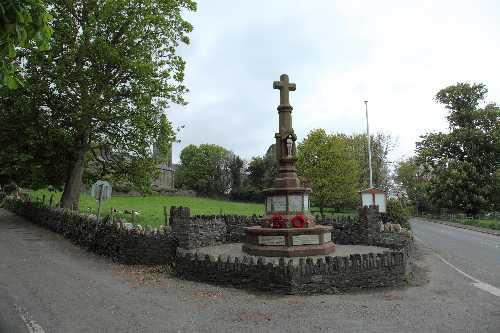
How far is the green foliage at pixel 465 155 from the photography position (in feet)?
140

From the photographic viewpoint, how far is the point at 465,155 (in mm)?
45875

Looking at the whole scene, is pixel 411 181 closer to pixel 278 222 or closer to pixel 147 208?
pixel 147 208

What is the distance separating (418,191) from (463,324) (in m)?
58.1

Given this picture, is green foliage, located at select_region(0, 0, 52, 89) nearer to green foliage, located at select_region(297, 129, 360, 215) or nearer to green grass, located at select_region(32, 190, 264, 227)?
green grass, located at select_region(32, 190, 264, 227)

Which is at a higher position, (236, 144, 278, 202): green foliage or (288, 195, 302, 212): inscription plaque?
(236, 144, 278, 202): green foliage

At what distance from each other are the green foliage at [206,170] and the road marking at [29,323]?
7216cm

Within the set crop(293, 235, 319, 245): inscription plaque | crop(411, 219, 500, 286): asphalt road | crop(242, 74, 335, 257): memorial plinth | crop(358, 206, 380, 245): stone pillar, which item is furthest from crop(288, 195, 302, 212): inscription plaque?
crop(411, 219, 500, 286): asphalt road

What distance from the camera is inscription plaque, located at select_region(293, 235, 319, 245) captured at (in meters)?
12.5

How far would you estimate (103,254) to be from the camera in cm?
1430

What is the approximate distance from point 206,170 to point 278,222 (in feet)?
252

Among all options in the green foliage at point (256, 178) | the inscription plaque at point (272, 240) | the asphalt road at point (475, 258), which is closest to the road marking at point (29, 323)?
the inscription plaque at point (272, 240)

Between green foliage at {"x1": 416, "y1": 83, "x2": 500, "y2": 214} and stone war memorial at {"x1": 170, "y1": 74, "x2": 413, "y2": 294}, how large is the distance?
103 ft

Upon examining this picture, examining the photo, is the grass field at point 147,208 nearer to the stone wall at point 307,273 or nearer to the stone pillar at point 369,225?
the stone pillar at point 369,225

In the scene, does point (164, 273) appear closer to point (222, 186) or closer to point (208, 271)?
point (208, 271)
